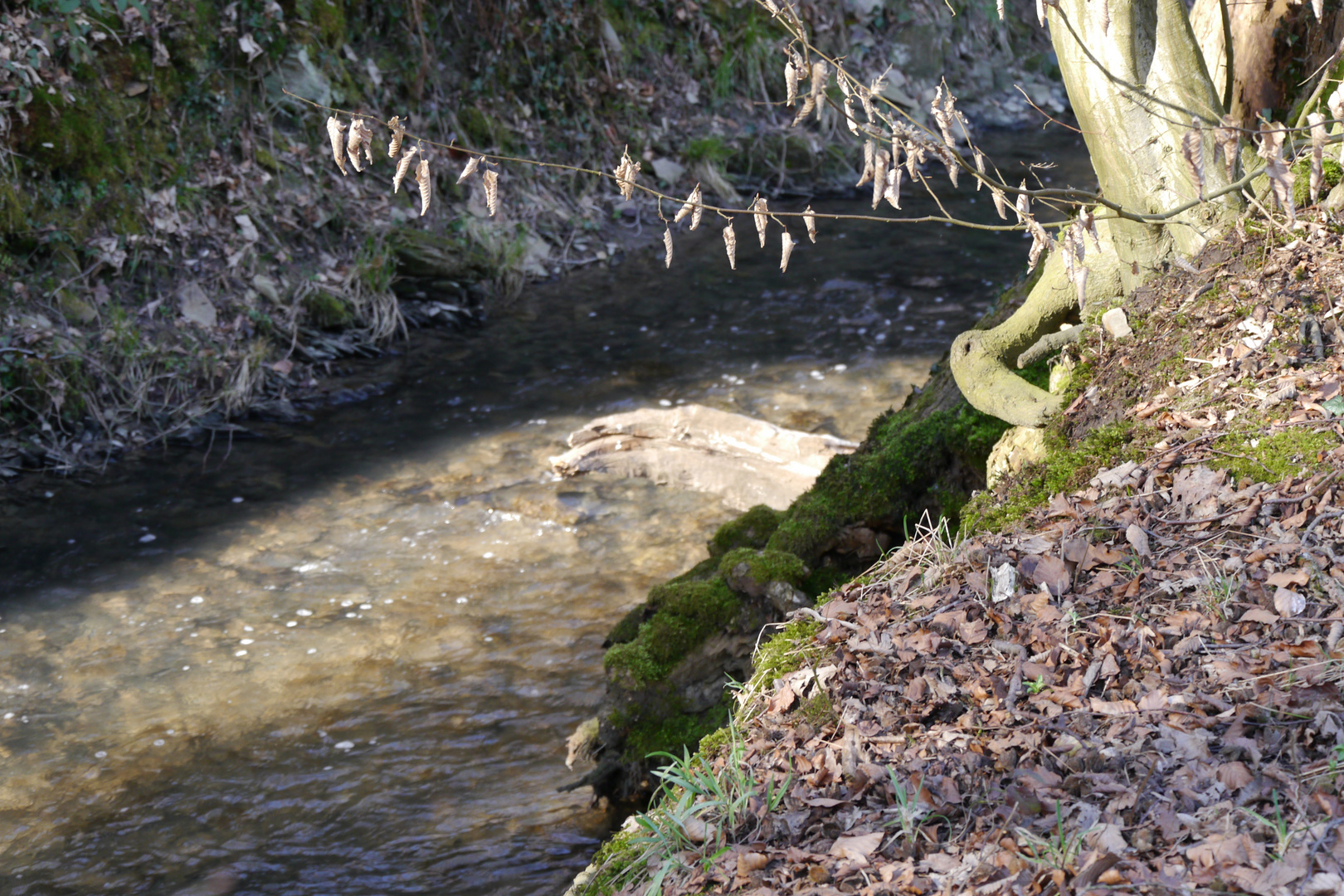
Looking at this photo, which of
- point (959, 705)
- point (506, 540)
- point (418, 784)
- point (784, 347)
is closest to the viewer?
point (959, 705)

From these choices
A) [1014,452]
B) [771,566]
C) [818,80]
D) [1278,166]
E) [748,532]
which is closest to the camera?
[1278,166]

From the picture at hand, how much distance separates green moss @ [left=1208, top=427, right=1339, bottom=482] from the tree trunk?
0.90 m

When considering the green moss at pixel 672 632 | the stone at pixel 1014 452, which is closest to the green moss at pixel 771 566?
the green moss at pixel 672 632

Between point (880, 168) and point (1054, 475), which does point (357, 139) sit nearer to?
point (880, 168)

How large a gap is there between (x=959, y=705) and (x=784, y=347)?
715 cm

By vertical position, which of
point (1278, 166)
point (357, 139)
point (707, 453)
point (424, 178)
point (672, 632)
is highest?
point (357, 139)

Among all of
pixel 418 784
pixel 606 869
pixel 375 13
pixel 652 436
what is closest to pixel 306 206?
pixel 375 13

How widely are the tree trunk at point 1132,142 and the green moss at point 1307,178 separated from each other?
240 millimetres

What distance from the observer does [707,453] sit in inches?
287

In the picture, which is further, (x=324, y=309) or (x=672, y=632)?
(x=324, y=309)

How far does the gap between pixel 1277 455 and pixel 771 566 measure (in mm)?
1984

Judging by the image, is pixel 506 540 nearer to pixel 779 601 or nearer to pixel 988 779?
pixel 779 601

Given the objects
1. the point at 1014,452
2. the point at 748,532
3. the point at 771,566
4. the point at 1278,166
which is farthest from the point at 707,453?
the point at 1278,166

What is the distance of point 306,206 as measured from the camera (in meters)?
10.1
